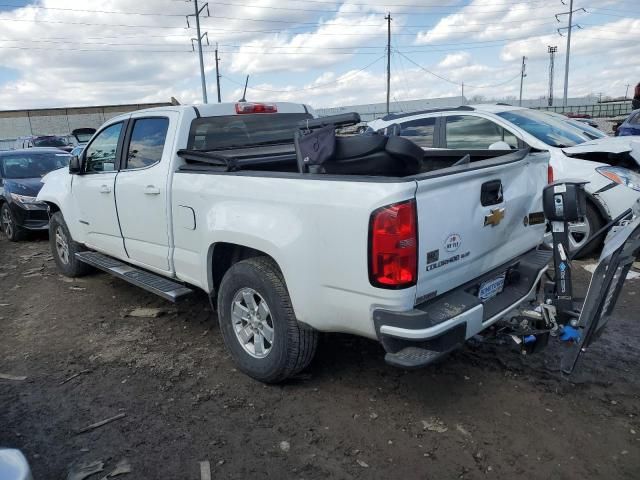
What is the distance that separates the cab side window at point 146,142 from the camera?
14.0 feet

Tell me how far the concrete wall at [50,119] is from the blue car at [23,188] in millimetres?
35196

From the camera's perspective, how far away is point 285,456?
111 inches

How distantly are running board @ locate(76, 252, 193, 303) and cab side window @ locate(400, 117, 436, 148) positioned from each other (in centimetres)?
415

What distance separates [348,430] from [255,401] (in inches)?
28.0

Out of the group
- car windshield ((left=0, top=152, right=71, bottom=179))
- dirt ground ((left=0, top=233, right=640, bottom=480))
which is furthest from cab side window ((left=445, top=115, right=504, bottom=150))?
car windshield ((left=0, top=152, right=71, bottom=179))

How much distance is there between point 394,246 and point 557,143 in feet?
15.8

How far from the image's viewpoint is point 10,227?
905cm

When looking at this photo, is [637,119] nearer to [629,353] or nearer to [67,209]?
[629,353]

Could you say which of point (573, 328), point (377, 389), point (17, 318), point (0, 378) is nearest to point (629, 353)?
point (573, 328)

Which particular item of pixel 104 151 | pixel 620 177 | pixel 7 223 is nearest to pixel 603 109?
pixel 620 177

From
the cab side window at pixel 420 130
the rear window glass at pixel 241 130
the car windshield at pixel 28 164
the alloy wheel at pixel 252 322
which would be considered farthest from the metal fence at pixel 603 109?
the alloy wheel at pixel 252 322

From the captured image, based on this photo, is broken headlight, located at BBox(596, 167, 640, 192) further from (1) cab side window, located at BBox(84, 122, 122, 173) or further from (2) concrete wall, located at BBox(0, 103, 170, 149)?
(2) concrete wall, located at BBox(0, 103, 170, 149)

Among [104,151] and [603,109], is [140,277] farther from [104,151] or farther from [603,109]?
[603,109]

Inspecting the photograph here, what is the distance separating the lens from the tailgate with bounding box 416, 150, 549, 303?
2.67 meters
